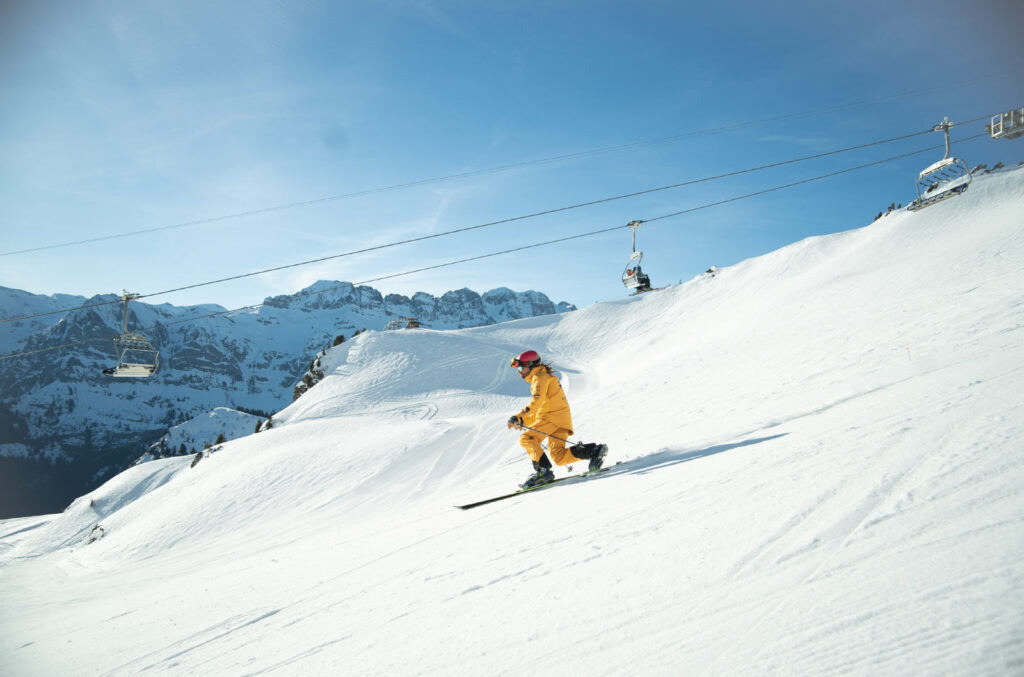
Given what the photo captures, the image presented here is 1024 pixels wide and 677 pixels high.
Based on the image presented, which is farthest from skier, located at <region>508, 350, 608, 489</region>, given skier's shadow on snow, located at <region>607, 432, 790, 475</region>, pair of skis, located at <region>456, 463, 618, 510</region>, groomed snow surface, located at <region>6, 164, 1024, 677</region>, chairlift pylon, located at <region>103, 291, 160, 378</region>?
chairlift pylon, located at <region>103, 291, 160, 378</region>

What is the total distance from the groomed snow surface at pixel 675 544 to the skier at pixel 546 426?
2.18 feet

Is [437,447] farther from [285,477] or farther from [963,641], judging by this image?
[963,641]

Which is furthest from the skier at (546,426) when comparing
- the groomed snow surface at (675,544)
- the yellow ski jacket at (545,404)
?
the groomed snow surface at (675,544)

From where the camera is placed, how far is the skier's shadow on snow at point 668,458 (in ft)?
19.6

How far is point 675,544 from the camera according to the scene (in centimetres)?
345

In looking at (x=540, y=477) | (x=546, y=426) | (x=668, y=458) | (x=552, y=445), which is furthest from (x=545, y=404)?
(x=668, y=458)

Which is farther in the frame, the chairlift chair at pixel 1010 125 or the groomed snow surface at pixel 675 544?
the chairlift chair at pixel 1010 125

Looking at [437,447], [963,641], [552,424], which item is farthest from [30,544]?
[963,641]

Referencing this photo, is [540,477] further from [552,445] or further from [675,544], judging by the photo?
[675,544]

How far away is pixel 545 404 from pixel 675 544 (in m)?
3.88

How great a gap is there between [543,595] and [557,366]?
26.8m

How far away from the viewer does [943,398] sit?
511cm

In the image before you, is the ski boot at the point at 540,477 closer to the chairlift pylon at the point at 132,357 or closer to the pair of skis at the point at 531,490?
the pair of skis at the point at 531,490

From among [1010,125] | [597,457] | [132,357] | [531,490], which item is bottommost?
[531,490]
